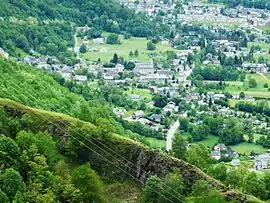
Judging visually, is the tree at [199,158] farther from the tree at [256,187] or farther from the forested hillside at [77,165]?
the forested hillside at [77,165]

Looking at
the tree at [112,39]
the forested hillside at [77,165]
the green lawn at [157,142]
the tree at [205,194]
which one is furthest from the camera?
the tree at [112,39]

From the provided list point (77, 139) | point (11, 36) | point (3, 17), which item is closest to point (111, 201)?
point (77, 139)

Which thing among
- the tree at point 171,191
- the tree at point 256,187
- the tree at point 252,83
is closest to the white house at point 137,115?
the tree at point 252,83

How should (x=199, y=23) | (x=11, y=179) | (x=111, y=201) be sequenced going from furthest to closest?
(x=199, y=23) < (x=111, y=201) < (x=11, y=179)

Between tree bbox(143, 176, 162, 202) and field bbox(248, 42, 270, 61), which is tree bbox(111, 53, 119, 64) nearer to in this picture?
field bbox(248, 42, 270, 61)

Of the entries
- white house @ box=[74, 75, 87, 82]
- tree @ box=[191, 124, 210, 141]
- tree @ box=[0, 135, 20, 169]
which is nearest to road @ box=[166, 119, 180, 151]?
tree @ box=[191, 124, 210, 141]

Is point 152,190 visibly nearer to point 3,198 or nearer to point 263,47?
point 3,198

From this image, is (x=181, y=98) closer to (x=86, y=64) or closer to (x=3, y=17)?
(x=86, y=64)
